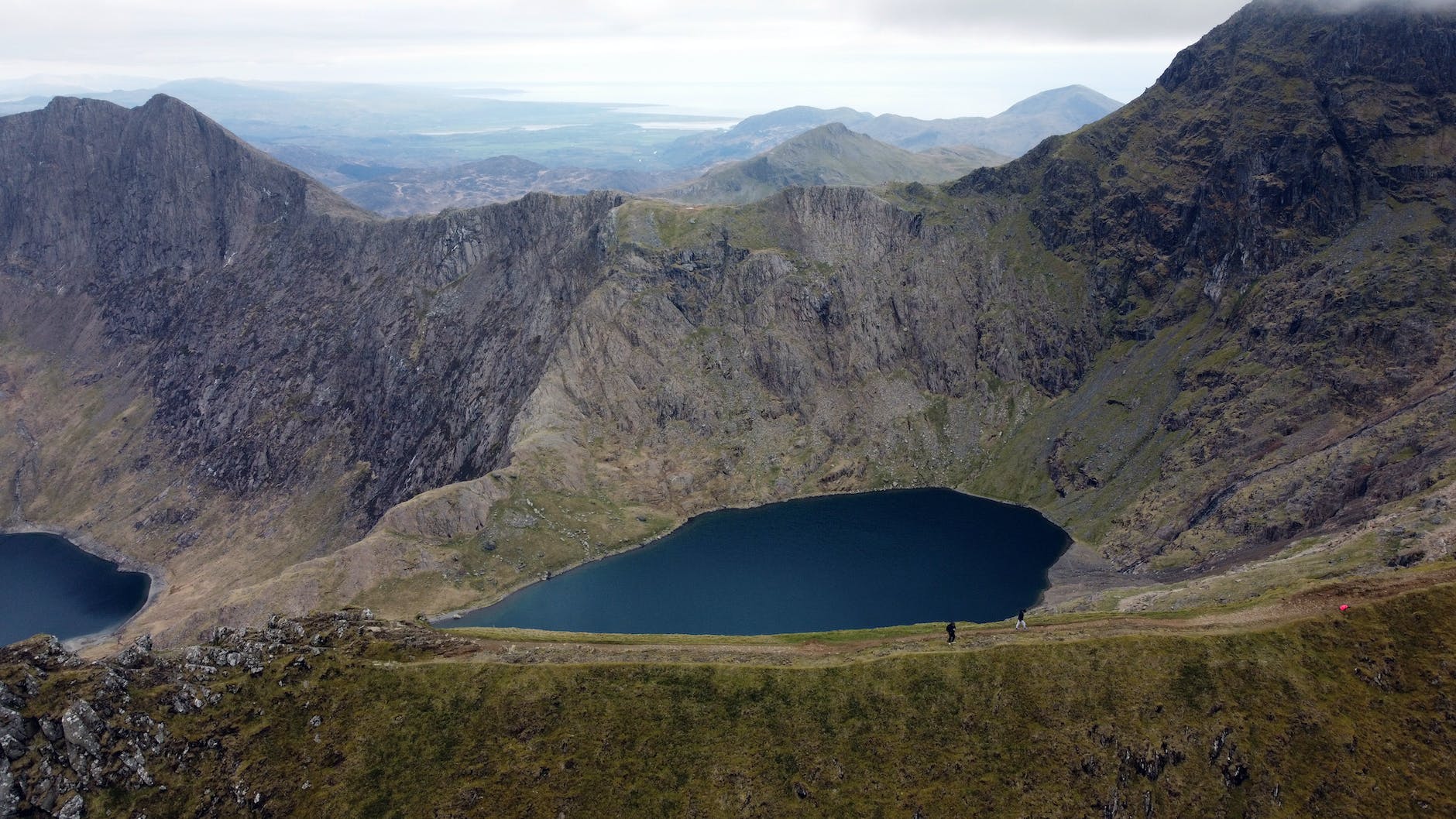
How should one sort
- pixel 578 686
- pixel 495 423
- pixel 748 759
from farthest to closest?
pixel 495 423, pixel 578 686, pixel 748 759

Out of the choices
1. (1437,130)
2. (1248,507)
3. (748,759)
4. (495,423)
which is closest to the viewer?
(748,759)

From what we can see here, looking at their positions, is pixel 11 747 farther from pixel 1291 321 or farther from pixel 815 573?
pixel 1291 321

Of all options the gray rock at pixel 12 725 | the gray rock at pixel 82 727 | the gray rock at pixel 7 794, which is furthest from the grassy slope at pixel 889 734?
the gray rock at pixel 7 794

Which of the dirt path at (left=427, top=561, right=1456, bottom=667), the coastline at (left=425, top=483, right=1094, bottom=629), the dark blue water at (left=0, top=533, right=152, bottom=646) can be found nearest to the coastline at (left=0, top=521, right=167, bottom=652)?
the dark blue water at (left=0, top=533, right=152, bottom=646)

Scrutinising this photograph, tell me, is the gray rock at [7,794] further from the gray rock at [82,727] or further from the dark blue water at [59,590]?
the dark blue water at [59,590]

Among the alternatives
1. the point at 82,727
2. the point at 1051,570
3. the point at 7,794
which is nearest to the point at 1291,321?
the point at 1051,570

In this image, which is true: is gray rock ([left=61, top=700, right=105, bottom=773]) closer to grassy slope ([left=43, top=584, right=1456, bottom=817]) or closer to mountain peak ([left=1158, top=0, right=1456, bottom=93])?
grassy slope ([left=43, top=584, right=1456, bottom=817])

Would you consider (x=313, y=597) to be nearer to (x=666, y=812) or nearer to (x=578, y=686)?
(x=578, y=686)

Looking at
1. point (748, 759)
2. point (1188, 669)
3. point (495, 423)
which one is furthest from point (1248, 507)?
point (495, 423)
